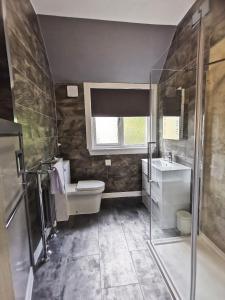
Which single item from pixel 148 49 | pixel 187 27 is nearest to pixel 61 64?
pixel 148 49

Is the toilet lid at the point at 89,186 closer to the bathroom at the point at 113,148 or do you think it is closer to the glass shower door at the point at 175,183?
the bathroom at the point at 113,148

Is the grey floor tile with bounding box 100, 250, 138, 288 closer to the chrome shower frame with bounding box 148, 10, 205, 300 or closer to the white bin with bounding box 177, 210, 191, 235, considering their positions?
the chrome shower frame with bounding box 148, 10, 205, 300

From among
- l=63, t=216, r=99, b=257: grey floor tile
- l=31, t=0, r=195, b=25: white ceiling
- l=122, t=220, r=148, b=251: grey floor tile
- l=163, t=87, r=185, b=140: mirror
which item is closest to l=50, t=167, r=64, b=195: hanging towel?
l=63, t=216, r=99, b=257: grey floor tile

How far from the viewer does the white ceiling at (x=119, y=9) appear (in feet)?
6.21

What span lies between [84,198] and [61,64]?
6.70 ft

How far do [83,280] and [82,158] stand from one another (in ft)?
6.18

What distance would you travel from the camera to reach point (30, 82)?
1.78m

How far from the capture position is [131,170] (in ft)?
10.7

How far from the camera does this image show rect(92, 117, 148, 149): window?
10.4ft

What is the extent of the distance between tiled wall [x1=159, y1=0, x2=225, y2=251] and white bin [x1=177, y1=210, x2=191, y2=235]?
164 mm

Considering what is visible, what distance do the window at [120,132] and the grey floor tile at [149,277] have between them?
1.84 m

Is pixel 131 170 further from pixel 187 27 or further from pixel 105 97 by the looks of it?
pixel 187 27

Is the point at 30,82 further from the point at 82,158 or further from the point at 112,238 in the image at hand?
the point at 112,238

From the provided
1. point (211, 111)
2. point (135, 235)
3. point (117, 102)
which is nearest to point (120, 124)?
point (117, 102)
